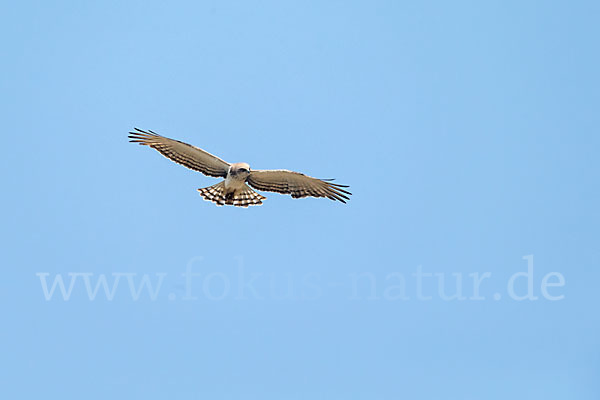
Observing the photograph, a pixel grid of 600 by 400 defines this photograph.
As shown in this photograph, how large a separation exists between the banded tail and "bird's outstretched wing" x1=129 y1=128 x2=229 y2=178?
41 centimetres

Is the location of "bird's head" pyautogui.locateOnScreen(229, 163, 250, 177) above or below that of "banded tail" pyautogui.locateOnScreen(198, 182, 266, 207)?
above

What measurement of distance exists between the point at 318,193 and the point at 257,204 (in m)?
1.46

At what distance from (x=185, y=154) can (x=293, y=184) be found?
2625 mm

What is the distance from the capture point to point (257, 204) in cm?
2566

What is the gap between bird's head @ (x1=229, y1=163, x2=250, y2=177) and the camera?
24.9 metres

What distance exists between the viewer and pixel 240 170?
981 inches

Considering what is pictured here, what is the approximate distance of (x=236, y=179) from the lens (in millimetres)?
25172

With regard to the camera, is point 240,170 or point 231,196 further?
point 231,196

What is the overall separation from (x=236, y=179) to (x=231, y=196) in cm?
79

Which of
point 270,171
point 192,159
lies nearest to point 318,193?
point 270,171

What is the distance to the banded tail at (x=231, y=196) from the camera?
25.7m

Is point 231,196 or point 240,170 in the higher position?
point 240,170

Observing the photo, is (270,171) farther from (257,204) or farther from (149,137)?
(149,137)

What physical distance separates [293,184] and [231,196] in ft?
5.05
